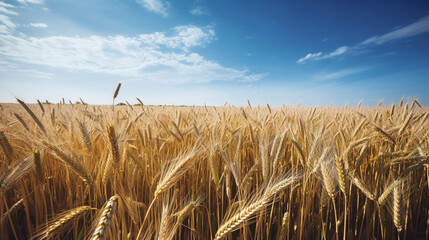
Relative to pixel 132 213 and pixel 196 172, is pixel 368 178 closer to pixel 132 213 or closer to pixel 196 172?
pixel 196 172

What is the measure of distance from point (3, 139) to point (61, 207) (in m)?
0.55

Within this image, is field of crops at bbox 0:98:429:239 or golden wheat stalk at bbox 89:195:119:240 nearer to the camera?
golden wheat stalk at bbox 89:195:119:240

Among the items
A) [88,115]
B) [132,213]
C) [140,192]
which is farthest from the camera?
[88,115]

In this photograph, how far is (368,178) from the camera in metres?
1.57

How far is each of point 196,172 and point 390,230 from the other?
1.41 metres

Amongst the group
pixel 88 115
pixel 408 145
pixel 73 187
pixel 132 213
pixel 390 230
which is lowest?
pixel 390 230

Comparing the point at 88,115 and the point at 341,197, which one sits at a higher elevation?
the point at 88,115

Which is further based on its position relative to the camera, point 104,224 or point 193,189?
point 193,189

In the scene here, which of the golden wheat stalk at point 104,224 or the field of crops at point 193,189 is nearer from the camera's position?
the golden wheat stalk at point 104,224

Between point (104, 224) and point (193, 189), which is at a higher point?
point (104, 224)

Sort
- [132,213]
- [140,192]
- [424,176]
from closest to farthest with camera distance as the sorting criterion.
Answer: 1. [132,213]
2. [140,192]
3. [424,176]

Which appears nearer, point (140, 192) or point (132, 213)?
point (132, 213)

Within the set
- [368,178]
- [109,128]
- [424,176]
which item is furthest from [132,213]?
[424,176]

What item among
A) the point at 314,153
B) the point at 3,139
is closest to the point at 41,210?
the point at 3,139
